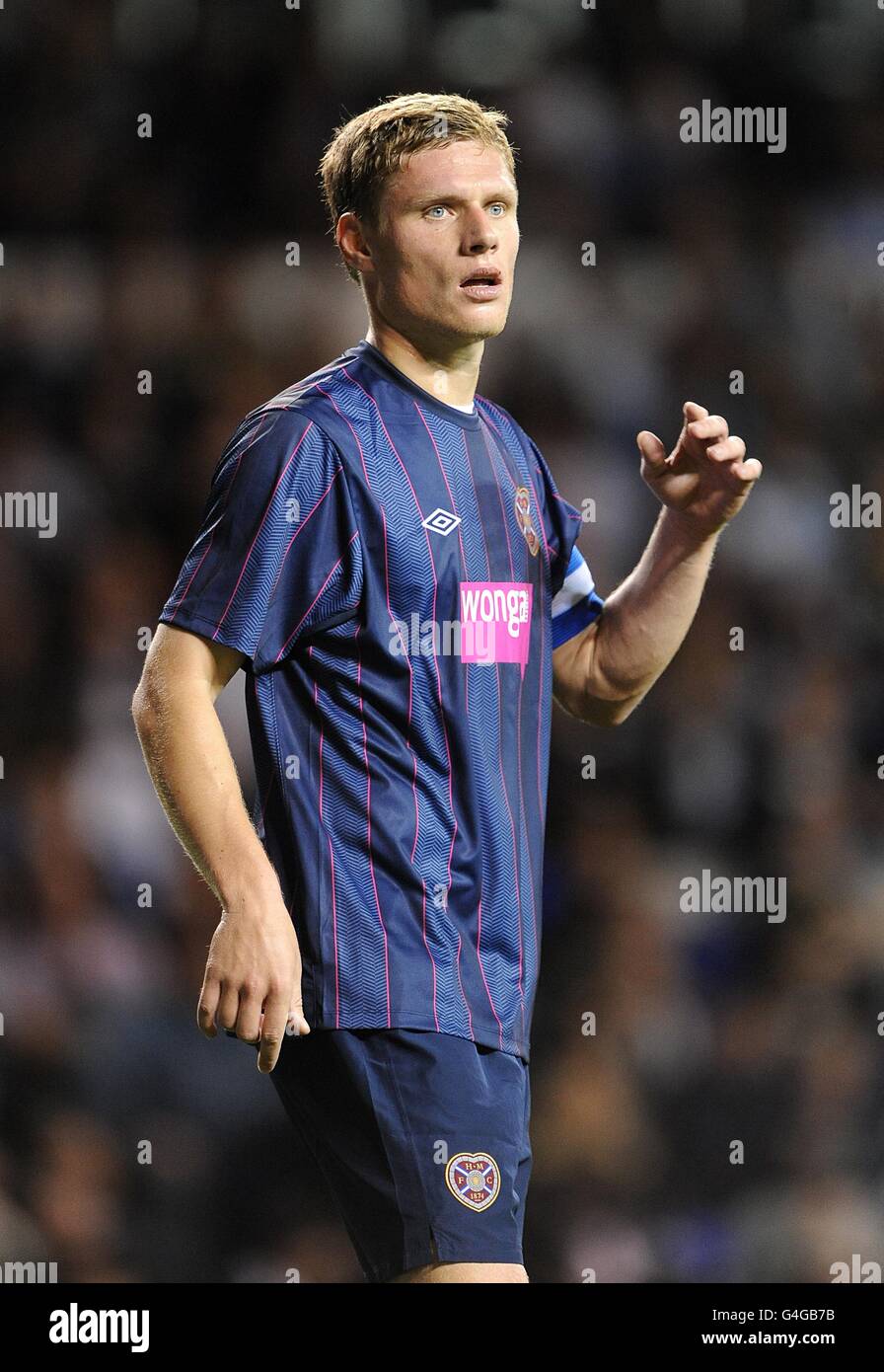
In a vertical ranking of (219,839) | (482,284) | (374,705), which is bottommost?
(219,839)

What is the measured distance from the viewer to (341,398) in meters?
1.94

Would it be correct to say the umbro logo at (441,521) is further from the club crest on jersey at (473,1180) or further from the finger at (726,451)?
the club crest on jersey at (473,1180)

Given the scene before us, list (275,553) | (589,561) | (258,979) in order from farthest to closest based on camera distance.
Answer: (589,561), (275,553), (258,979)

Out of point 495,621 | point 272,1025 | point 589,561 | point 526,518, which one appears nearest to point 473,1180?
point 272,1025

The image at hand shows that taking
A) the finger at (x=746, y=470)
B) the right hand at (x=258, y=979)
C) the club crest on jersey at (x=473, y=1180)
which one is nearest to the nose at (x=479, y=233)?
the finger at (x=746, y=470)

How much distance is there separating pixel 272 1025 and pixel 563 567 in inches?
29.7

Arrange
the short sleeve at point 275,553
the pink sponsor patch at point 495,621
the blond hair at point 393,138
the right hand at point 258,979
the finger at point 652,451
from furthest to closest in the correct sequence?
the finger at point 652,451 → the blond hair at point 393,138 → the pink sponsor patch at point 495,621 → the short sleeve at point 275,553 → the right hand at point 258,979

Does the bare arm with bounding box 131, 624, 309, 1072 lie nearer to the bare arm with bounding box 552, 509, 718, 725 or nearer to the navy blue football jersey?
the navy blue football jersey

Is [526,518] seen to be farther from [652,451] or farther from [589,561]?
[589,561]

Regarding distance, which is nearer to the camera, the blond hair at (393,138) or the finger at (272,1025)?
the finger at (272,1025)

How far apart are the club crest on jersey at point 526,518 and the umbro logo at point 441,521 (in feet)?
0.44

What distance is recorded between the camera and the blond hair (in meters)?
2.02

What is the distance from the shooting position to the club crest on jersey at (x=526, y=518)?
2.07 metres

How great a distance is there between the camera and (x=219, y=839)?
68.6 inches
